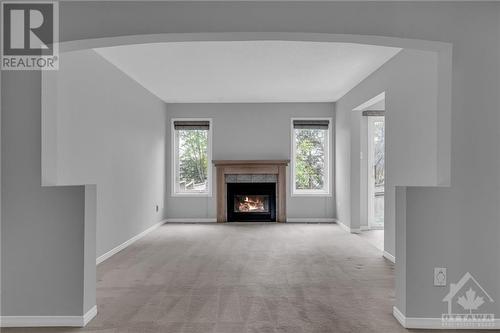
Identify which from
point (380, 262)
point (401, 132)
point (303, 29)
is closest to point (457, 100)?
point (303, 29)

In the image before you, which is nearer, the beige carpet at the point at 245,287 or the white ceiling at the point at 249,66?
the beige carpet at the point at 245,287

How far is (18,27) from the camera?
2893 millimetres

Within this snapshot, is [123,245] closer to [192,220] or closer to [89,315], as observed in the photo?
[89,315]

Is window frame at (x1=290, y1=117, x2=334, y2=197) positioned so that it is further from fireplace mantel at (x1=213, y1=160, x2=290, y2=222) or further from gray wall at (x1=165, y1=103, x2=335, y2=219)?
fireplace mantel at (x1=213, y1=160, x2=290, y2=222)

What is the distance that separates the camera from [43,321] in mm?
2854

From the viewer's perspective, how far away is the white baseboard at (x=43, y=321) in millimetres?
2850

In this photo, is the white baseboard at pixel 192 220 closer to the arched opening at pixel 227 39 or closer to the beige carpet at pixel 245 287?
the beige carpet at pixel 245 287

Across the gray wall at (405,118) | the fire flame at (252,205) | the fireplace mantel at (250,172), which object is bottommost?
the fire flame at (252,205)

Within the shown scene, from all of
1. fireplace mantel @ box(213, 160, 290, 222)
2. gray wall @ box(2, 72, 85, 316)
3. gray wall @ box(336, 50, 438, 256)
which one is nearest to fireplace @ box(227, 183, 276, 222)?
fireplace mantel @ box(213, 160, 290, 222)

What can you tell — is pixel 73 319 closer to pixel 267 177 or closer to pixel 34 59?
pixel 34 59

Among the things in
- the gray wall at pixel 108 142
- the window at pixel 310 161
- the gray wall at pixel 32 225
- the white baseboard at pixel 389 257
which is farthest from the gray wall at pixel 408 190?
the window at pixel 310 161

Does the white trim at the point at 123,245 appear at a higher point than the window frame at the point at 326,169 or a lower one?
lower

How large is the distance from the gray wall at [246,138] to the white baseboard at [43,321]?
539 cm

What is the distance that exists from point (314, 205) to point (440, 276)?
5.37 metres
